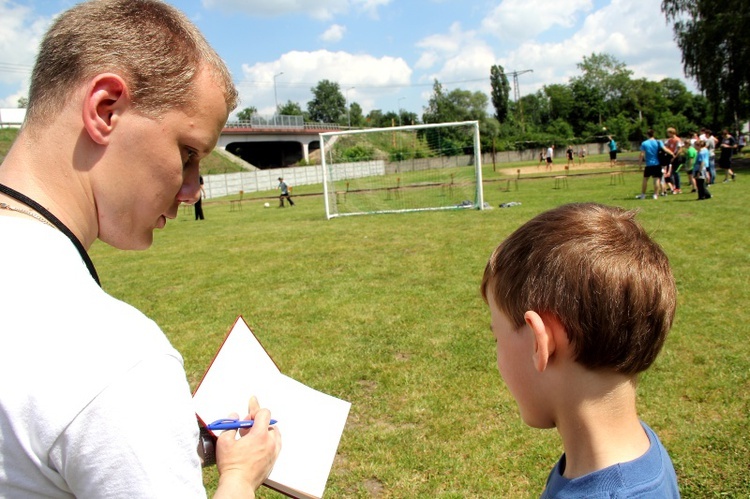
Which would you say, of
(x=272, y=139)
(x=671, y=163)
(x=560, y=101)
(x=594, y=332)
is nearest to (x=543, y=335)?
(x=594, y=332)

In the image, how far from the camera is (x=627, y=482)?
140 cm

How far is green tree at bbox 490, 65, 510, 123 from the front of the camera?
100500mm

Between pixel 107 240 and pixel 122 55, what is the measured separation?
0.45 meters

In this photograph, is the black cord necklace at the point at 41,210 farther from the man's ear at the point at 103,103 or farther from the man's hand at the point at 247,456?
the man's hand at the point at 247,456

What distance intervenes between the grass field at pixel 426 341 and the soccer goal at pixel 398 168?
7317 mm

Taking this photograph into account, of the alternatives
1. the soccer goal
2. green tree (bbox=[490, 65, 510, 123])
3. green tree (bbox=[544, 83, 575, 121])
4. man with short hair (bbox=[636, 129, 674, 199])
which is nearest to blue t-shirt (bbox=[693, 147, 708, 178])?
man with short hair (bbox=[636, 129, 674, 199])

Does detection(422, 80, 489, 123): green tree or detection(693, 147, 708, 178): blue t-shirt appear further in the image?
detection(422, 80, 489, 123): green tree

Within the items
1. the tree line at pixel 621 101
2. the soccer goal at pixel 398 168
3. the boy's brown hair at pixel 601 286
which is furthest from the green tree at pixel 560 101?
the boy's brown hair at pixel 601 286

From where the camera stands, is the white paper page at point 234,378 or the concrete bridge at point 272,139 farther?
the concrete bridge at point 272,139

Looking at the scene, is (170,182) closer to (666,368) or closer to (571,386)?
(571,386)

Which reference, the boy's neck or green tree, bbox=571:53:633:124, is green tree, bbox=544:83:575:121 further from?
the boy's neck

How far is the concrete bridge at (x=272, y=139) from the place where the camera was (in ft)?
222

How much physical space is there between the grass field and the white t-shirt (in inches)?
113

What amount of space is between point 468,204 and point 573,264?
17.9 meters
